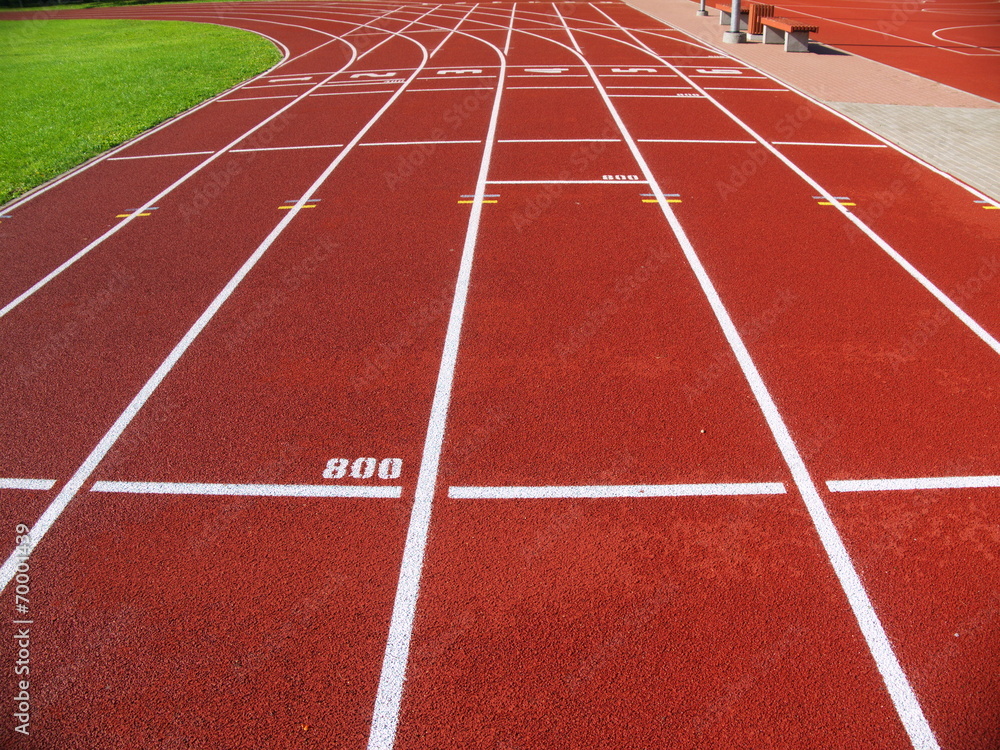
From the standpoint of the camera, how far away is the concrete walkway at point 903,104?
1142 centimetres

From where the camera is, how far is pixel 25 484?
208 inches

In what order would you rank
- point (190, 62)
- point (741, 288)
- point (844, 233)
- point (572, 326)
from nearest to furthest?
point (572, 326)
point (741, 288)
point (844, 233)
point (190, 62)

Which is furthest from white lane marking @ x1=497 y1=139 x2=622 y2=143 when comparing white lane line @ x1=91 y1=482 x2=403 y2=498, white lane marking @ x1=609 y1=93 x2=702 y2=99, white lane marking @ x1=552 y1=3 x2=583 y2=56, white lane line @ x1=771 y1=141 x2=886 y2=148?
white lane marking @ x1=552 y1=3 x2=583 y2=56

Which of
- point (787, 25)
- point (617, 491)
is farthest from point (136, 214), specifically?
point (787, 25)

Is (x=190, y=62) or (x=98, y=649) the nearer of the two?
(x=98, y=649)

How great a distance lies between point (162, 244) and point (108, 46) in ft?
69.7

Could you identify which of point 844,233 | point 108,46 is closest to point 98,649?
point 844,233

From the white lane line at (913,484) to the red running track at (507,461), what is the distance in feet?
0.09

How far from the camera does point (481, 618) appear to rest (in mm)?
4164

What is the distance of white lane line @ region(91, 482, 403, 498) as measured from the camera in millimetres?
5059

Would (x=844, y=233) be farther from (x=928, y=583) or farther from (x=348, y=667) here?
(x=348, y=667)

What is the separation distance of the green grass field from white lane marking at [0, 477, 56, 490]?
7.64 m

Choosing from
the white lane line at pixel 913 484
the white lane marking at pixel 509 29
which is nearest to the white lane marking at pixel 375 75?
the white lane marking at pixel 509 29

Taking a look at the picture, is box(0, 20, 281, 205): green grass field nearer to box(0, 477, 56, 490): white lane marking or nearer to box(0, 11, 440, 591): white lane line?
box(0, 11, 440, 591): white lane line
